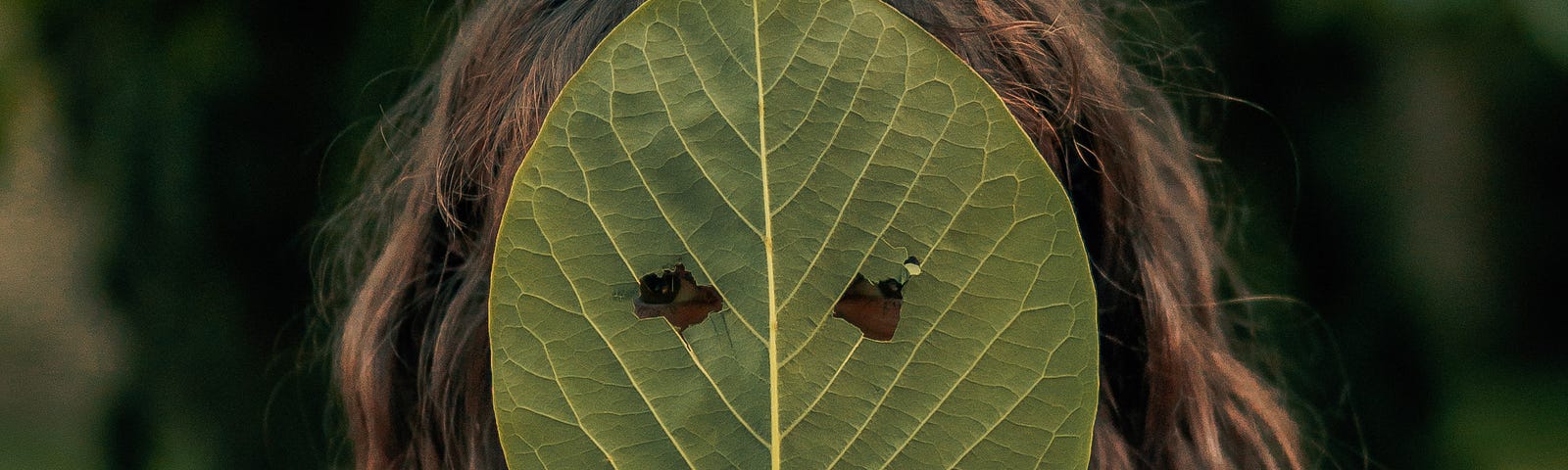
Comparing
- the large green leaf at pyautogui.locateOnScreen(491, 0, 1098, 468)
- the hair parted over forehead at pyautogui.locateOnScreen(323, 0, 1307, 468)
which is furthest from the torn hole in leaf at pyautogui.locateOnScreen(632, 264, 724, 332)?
the hair parted over forehead at pyautogui.locateOnScreen(323, 0, 1307, 468)

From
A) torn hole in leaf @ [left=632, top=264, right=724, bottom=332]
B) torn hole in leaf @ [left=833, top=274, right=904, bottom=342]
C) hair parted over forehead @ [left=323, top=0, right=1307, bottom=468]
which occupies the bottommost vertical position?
torn hole in leaf @ [left=833, top=274, right=904, bottom=342]

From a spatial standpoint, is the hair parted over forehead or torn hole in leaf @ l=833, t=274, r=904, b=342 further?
the hair parted over forehead

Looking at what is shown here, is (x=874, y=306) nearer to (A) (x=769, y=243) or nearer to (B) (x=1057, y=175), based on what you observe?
(A) (x=769, y=243)

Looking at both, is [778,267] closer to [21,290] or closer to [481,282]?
[481,282]

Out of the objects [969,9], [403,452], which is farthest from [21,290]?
[969,9]

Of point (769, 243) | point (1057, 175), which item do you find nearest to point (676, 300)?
point (769, 243)

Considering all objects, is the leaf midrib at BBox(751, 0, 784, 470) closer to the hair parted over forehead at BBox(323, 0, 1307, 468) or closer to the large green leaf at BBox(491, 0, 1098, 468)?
the large green leaf at BBox(491, 0, 1098, 468)

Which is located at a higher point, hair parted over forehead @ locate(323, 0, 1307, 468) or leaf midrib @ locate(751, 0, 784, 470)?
hair parted over forehead @ locate(323, 0, 1307, 468)
